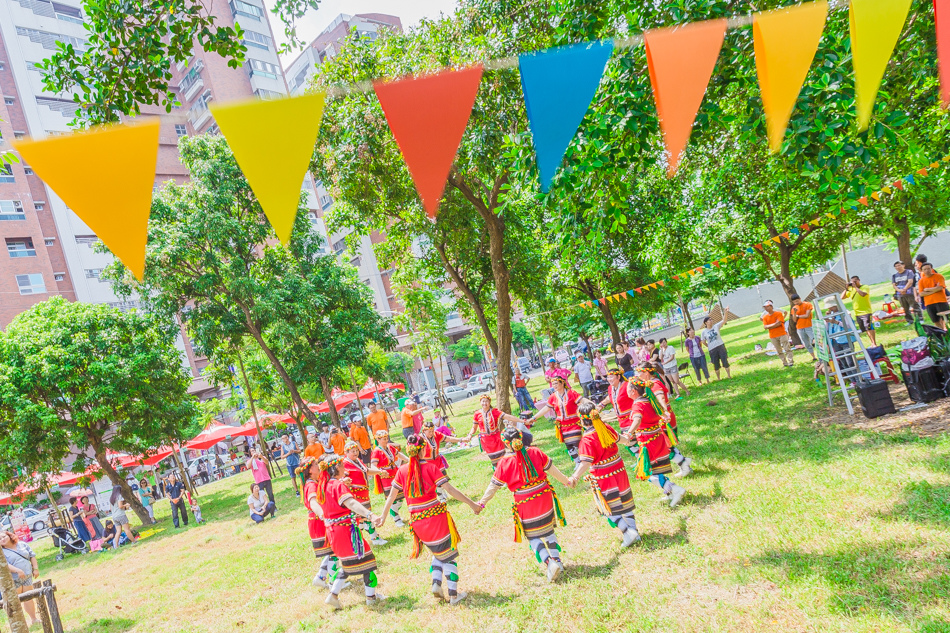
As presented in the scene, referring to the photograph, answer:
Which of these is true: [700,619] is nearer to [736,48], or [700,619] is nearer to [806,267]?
[736,48]

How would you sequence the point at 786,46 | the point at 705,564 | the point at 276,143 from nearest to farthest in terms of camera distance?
1. the point at 276,143
2. the point at 786,46
3. the point at 705,564

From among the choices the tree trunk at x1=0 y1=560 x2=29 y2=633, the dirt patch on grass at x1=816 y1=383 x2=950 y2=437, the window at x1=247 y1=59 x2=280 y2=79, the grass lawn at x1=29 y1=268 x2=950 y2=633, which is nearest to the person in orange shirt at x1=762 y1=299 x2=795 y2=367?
the grass lawn at x1=29 y1=268 x2=950 y2=633

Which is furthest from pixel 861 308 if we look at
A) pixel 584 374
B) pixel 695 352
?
pixel 584 374

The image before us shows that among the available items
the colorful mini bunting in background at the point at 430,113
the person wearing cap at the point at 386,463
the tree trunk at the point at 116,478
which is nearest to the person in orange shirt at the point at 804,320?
the person wearing cap at the point at 386,463

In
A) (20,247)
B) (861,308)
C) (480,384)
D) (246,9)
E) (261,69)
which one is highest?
(246,9)

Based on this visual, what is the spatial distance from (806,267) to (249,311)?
767 inches

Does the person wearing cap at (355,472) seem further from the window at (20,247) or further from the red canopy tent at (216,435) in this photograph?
the window at (20,247)

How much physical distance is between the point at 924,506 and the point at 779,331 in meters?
10.6

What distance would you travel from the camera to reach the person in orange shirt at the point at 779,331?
46.7ft

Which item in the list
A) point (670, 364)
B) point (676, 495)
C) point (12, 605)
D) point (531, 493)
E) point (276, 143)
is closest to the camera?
point (276, 143)

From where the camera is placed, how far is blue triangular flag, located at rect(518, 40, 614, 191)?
11.5ft

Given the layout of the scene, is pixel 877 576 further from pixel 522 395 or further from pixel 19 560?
pixel 522 395

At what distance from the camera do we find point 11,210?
34.5 metres

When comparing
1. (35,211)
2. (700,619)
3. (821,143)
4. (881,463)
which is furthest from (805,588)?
(35,211)
